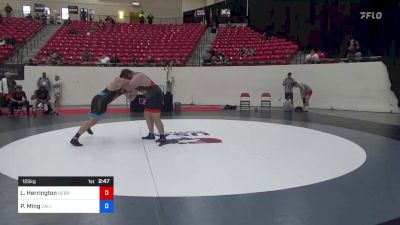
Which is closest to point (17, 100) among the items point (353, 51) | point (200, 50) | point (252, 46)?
point (200, 50)

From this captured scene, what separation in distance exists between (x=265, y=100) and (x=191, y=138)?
6828 mm

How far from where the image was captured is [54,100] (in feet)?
43.0

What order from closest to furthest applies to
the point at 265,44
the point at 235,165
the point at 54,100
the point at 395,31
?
the point at 235,165 → the point at 395,31 → the point at 54,100 → the point at 265,44

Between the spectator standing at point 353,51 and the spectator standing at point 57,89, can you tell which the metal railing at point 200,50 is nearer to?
the spectator standing at point 57,89

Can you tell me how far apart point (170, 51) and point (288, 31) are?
209 inches

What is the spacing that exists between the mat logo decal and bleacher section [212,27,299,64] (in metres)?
7.31

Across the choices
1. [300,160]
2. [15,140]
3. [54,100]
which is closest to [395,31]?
[300,160]

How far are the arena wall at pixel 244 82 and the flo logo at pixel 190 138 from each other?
660 cm

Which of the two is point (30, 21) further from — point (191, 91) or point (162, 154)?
point (162, 154)

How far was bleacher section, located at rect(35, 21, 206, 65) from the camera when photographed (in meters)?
14.9

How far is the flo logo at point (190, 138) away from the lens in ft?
18.8

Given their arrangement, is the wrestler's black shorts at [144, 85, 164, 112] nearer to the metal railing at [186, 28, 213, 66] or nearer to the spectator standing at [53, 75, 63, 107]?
the spectator standing at [53, 75, 63, 107]

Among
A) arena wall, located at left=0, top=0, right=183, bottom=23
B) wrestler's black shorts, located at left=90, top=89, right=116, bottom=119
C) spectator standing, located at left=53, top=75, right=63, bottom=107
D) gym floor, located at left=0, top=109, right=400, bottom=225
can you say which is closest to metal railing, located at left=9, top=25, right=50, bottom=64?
spectator standing, located at left=53, top=75, right=63, bottom=107
